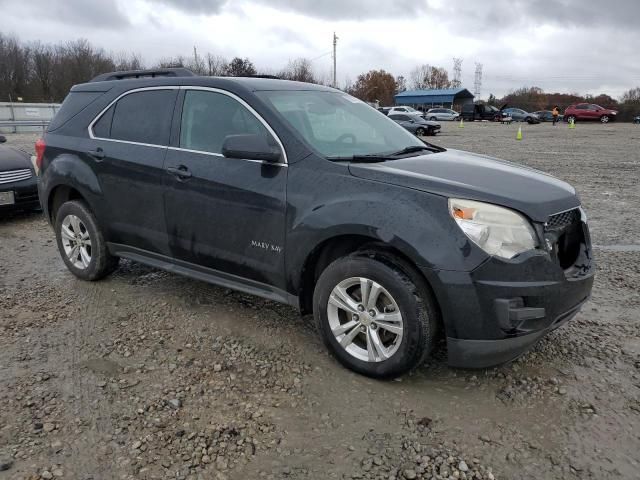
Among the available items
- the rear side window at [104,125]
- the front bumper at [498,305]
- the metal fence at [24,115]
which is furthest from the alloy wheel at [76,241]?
the metal fence at [24,115]

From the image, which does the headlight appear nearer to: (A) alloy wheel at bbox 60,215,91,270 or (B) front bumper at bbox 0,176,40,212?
(A) alloy wheel at bbox 60,215,91,270

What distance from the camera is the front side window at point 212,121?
3697mm

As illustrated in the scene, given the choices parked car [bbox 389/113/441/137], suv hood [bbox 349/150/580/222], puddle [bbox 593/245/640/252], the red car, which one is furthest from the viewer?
the red car

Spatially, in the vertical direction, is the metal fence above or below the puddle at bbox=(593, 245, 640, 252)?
above

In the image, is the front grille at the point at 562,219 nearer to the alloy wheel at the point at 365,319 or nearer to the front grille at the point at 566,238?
the front grille at the point at 566,238

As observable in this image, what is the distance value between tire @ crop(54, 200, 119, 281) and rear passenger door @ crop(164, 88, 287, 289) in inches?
39.7

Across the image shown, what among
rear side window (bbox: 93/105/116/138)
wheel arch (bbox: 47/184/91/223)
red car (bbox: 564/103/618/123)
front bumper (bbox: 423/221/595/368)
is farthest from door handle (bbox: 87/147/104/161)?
red car (bbox: 564/103/618/123)

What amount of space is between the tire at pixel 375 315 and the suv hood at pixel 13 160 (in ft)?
19.4

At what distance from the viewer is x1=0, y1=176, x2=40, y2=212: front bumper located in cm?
718

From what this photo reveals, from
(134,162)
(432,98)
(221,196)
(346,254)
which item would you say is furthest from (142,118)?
(432,98)

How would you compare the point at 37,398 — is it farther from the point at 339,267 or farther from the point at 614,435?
the point at 614,435

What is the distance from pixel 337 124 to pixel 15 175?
5.47 meters

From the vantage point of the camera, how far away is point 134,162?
4168mm

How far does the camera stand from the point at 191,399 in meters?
Result: 3.00
